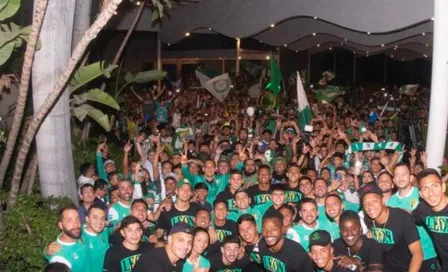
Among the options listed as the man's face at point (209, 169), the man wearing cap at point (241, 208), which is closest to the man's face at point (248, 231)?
the man wearing cap at point (241, 208)

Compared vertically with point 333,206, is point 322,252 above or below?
below

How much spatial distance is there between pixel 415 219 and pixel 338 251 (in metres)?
1.06

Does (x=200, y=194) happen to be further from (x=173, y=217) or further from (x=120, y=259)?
(x=120, y=259)

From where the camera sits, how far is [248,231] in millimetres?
6645

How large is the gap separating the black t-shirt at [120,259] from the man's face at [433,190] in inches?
117

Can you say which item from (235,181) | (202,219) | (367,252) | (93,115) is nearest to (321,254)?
(367,252)

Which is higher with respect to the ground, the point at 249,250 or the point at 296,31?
the point at 296,31

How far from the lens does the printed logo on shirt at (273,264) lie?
613 centimetres

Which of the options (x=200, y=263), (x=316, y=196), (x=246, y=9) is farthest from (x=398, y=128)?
(x=200, y=263)

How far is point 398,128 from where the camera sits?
17.8 meters

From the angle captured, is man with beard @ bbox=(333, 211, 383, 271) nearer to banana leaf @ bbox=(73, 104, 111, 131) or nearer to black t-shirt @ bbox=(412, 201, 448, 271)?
black t-shirt @ bbox=(412, 201, 448, 271)

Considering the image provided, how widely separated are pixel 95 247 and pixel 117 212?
1452 mm

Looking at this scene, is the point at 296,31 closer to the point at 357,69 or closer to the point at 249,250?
the point at 249,250

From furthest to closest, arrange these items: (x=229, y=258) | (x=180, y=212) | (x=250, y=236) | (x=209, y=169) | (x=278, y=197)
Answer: (x=209, y=169) < (x=278, y=197) < (x=180, y=212) < (x=250, y=236) < (x=229, y=258)
